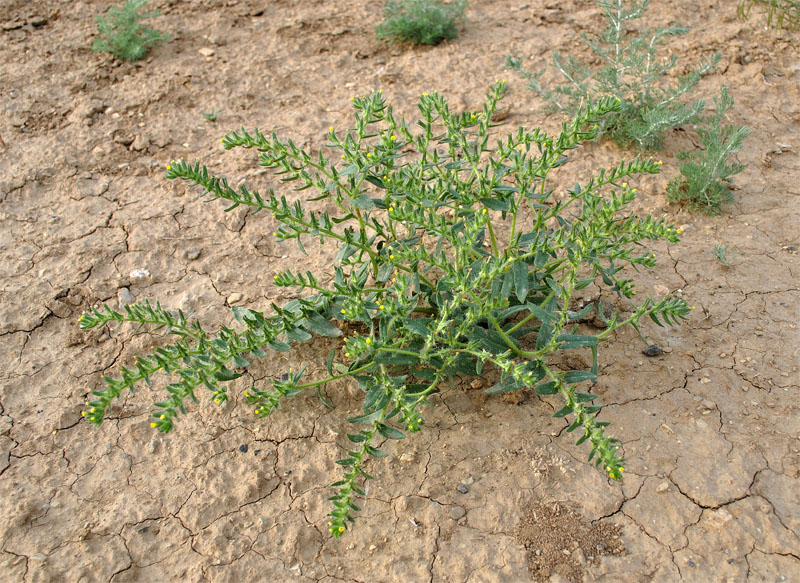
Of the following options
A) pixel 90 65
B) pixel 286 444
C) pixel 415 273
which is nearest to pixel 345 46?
pixel 90 65

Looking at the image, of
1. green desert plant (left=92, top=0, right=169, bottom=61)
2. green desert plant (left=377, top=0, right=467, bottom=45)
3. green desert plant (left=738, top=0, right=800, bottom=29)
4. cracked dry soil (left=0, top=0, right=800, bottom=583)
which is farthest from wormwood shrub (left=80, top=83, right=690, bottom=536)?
green desert plant (left=738, top=0, right=800, bottom=29)

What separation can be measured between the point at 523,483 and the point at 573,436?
0.29m

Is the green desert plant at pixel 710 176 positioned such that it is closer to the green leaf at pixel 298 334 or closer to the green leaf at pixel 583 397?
the green leaf at pixel 583 397

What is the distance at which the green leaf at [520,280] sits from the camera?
97.6 inches

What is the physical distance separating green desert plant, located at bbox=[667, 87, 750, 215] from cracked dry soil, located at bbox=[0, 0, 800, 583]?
86 mm

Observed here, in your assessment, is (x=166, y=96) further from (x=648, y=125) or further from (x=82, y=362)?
(x=648, y=125)

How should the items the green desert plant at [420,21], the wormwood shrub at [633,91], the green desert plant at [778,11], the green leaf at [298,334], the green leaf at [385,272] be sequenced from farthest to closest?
the green desert plant at [420,21], the green desert plant at [778,11], the wormwood shrub at [633,91], the green leaf at [385,272], the green leaf at [298,334]

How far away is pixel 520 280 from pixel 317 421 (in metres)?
0.99

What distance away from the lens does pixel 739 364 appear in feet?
9.59

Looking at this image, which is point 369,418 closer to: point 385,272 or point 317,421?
point 317,421

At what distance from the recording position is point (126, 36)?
193 inches

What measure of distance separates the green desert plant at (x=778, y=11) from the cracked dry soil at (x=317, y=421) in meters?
0.70

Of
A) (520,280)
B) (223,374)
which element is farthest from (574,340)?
(223,374)

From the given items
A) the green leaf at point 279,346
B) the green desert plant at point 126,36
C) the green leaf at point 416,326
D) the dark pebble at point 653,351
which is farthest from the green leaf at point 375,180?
the green desert plant at point 126,36
